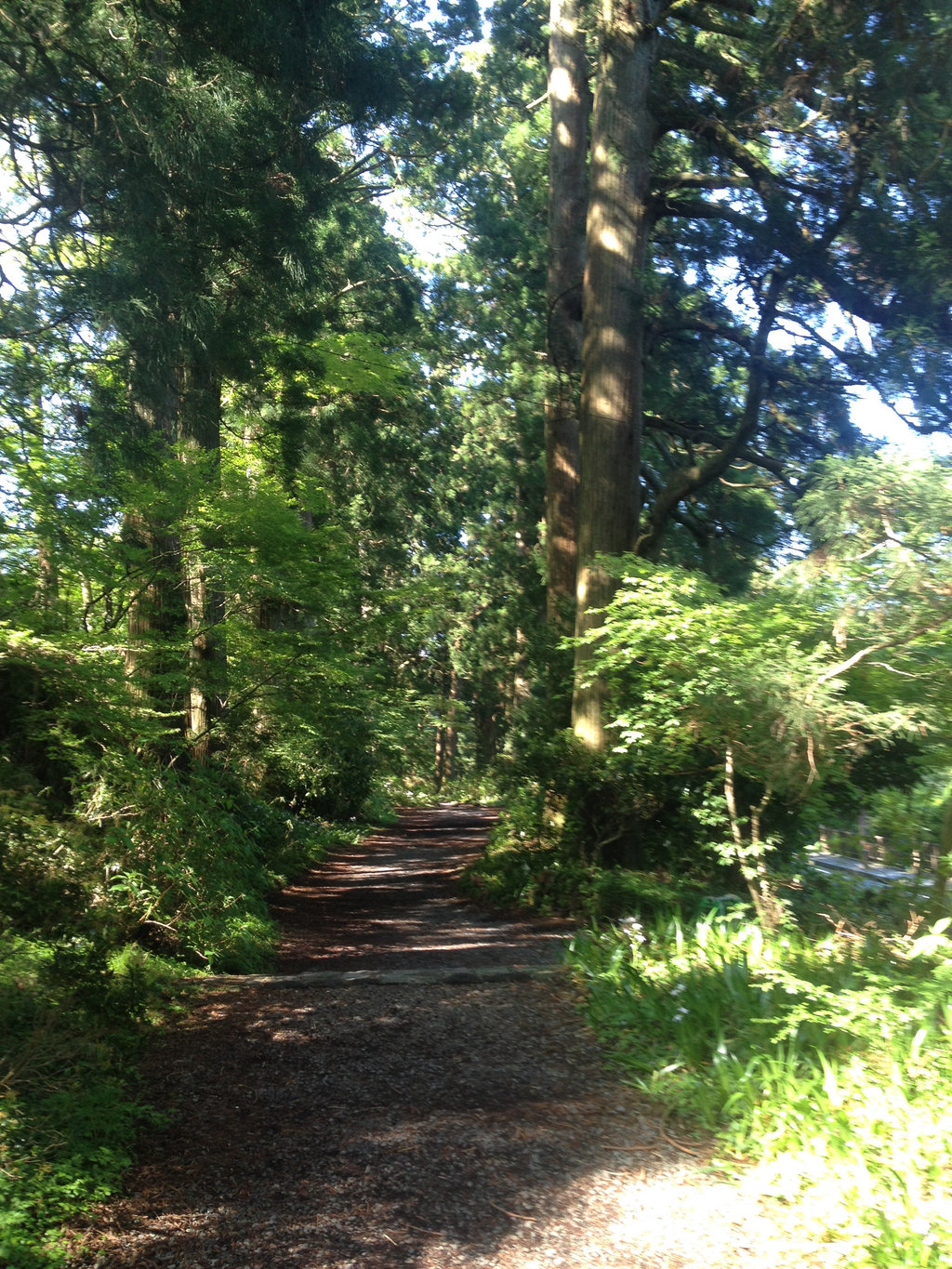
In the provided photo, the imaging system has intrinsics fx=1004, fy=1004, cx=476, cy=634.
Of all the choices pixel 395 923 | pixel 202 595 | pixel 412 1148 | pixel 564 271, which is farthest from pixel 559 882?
pixel 564 271

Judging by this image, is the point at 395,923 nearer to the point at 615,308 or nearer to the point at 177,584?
the point at 177,584

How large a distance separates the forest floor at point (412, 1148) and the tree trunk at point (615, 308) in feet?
15.4

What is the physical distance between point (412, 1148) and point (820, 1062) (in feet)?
6.22

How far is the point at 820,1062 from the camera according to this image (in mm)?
4602

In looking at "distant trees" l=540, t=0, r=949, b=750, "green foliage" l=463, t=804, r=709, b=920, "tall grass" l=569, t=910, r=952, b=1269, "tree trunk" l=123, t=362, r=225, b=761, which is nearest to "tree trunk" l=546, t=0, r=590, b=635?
"distant trees" l=540, t=0, r=949, b=750

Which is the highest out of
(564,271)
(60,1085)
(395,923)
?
(564,271)

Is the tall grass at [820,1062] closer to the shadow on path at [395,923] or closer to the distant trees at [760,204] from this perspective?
the shadow on path at [395,923]

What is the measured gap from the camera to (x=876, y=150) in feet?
32.5

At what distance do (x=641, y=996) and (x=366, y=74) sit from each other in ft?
26.8

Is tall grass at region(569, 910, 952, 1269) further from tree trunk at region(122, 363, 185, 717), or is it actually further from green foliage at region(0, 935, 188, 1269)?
tree trunk at region(122, 363, 185, 717)

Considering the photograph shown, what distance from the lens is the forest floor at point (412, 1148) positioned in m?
3.66

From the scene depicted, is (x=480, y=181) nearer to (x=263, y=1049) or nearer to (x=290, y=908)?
(x=290, y=908)

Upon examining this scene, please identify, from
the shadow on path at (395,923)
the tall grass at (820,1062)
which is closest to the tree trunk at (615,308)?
the shadow on path at (395,923)

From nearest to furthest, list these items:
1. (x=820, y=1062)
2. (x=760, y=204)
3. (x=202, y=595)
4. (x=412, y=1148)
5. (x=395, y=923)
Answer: (x=412, y=1148)
(x=820, y=1062)
(x=202, y=595)
(x=395, y=923)
(x=760, y=204)
